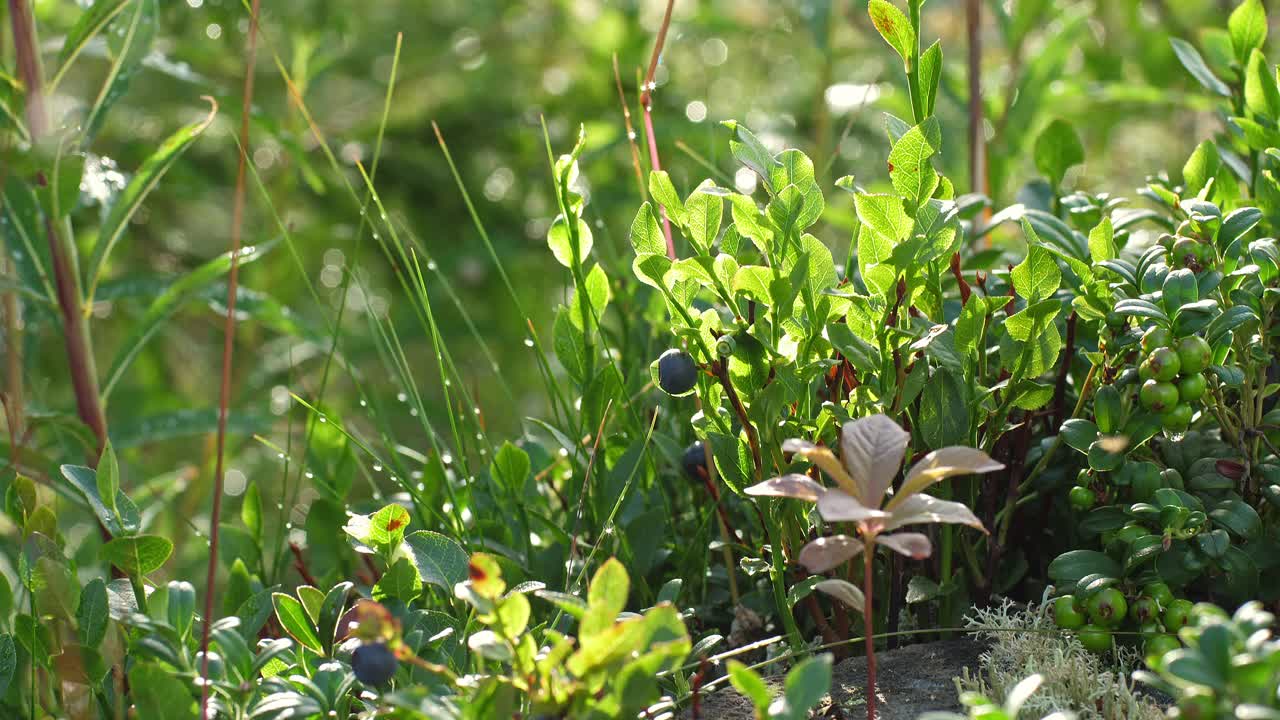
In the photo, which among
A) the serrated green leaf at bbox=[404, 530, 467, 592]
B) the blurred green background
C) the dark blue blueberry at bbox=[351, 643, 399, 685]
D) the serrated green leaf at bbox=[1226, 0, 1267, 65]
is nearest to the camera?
the dark blue blueberry at bbox=[351, 643, 399, 685]

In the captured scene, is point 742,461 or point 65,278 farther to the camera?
point 65,278

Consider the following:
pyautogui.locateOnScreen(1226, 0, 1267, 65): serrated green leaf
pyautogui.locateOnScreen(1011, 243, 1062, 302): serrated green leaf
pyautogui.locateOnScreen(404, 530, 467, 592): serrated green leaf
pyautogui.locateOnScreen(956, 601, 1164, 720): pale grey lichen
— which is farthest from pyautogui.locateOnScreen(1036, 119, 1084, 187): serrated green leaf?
pyautogui.locateOnScreen(404, 530, 467, 592): serrated green leaf

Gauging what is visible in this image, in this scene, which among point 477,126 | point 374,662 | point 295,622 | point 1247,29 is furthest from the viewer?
point 477,126

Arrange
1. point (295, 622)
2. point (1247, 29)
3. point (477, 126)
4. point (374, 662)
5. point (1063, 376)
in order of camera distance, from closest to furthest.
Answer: point (374, 662), point (295, 622), point (1063, 376), point (1247, 29), point (477, 126)

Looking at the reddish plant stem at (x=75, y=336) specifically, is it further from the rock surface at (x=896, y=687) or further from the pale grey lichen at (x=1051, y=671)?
the pale grey lichen at (x=1051, y=671)

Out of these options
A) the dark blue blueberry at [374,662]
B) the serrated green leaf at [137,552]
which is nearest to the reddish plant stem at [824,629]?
the dark blue blueberry at [374,662]

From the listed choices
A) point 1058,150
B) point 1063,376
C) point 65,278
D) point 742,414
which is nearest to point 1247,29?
point 1058,150

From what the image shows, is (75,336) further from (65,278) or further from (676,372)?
(676,372)

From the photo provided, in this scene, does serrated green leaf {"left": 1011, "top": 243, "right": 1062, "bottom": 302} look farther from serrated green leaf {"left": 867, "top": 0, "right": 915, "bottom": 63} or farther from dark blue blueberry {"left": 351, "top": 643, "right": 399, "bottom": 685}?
dark blue blueberry {"left": 351, "top": 643, "right": 399, "bottom": 685}
